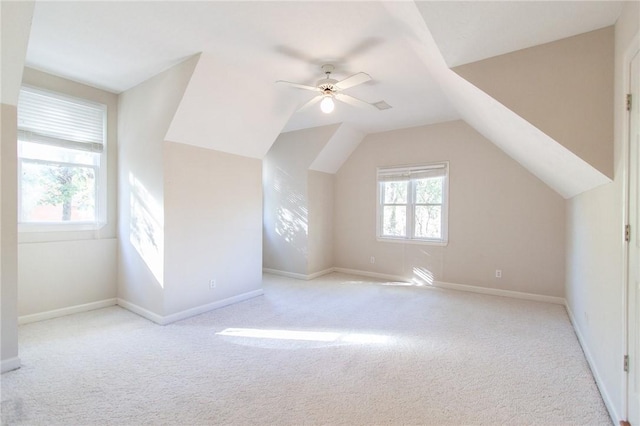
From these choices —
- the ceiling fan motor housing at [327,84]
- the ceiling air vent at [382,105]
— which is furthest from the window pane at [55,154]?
the ceiling air vent at [382,105]

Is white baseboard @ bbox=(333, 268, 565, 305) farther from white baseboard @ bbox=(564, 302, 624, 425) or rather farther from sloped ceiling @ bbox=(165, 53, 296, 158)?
sloped ceiling @ bbox=(165, 53, 296, 158)

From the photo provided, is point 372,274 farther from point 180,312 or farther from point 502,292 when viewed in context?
point 180,312

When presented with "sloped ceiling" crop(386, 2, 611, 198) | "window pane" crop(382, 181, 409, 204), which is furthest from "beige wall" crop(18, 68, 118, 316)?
"window pane" crop(382, 181, 409, 204)

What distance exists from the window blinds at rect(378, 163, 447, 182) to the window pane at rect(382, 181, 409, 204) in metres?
0.11

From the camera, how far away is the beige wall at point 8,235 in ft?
7.60

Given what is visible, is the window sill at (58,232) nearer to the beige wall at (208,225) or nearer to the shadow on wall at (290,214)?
the beige wall at (208,225)

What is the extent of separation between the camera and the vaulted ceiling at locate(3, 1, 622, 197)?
79.0 inches

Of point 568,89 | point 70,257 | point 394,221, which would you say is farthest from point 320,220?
point 568,89

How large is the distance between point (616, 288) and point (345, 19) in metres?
2.67

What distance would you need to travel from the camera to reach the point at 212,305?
3816mm

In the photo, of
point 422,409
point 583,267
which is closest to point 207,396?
point 422,409

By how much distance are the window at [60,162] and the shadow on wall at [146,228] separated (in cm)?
59

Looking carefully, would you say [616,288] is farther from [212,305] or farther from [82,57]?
[82,57]

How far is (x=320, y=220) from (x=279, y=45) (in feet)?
11.9
